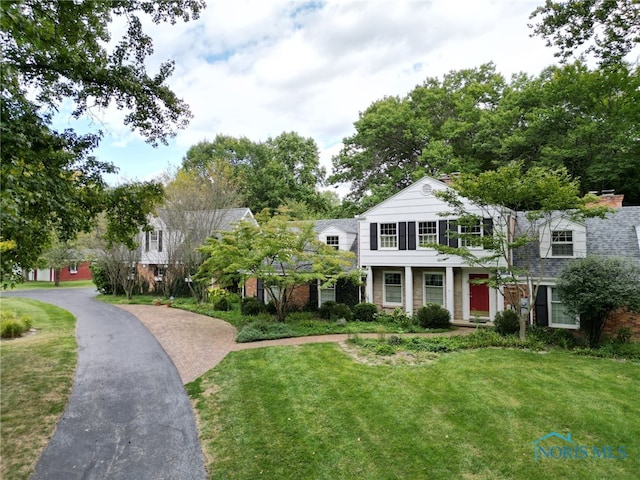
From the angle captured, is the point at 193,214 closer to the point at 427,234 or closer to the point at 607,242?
the point at 427,234

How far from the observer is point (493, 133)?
81.6 ft

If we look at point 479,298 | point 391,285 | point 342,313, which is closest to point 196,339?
point 342,313

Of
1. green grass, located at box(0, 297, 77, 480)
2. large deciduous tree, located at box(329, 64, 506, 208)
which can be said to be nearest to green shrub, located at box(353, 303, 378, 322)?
green grass, located at box(0, 297, 77, 480)

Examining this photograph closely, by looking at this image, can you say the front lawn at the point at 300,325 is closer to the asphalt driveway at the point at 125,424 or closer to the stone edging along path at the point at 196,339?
the stone edging along path at the point at 196,339

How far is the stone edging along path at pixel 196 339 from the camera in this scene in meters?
10.8

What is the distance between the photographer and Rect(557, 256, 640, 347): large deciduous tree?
10902mm

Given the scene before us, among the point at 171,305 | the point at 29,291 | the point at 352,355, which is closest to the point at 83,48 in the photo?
the point at 352,355

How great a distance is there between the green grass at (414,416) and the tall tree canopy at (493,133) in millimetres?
11888

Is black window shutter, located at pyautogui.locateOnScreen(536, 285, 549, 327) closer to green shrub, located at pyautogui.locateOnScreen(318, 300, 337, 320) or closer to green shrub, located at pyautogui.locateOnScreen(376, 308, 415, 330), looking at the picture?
green shrub, located at pyautogui.locateOnScreen(376, 308, 415, 330)

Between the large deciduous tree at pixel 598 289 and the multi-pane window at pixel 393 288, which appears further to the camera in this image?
the multi-pane window at pixel 393 288

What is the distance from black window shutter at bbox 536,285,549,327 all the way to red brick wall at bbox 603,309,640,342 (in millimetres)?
1862

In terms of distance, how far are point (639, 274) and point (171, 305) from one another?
882 inches

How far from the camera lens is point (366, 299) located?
17422 mm

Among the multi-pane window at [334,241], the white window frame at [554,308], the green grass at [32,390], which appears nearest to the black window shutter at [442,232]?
the white window frame at [554,308]
